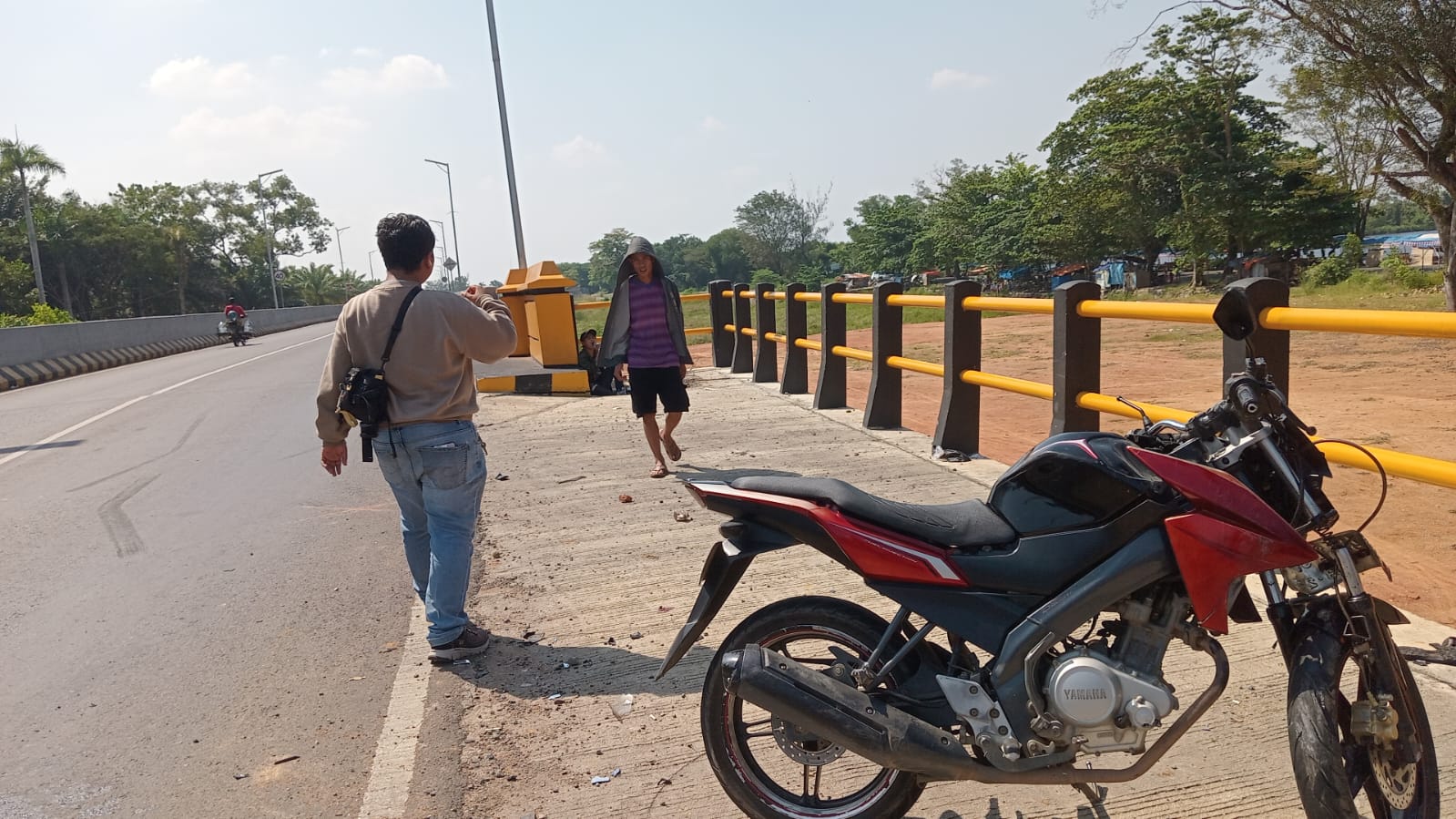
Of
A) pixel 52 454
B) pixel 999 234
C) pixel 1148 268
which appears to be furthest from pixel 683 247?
pixel 52 454

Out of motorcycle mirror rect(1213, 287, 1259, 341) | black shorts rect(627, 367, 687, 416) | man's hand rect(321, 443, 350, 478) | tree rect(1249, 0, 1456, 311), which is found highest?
tree rect(1249, 0, 1456, 311)

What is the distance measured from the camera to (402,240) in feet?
12.9

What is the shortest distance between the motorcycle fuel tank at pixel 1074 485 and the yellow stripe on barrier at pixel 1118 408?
177 cm

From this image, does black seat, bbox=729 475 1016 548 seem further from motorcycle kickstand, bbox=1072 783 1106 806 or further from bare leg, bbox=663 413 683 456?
bare leg, bbox=663 413 683 456

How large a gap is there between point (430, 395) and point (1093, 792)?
265cm

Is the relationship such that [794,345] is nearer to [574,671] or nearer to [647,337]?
[647,337]

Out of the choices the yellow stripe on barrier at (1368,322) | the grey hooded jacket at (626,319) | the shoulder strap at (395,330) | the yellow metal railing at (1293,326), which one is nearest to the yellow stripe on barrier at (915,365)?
the yellow metal railing at (1293,326)

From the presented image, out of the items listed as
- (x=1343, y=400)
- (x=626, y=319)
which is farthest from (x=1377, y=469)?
(x=1343, y=400)

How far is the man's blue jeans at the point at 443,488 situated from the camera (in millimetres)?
3936

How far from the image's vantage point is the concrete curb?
19.2m

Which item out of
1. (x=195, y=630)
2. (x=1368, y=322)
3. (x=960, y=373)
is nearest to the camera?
(x=1368, y=322)

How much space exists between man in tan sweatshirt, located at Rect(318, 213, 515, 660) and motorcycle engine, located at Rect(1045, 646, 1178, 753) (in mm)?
2398

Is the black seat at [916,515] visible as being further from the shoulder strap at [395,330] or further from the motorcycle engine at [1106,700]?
the shoulder strap at [395,330]

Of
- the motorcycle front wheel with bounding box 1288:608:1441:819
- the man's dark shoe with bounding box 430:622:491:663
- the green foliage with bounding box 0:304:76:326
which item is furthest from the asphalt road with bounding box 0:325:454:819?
the green foliage with bounding box 0:304:76:326
